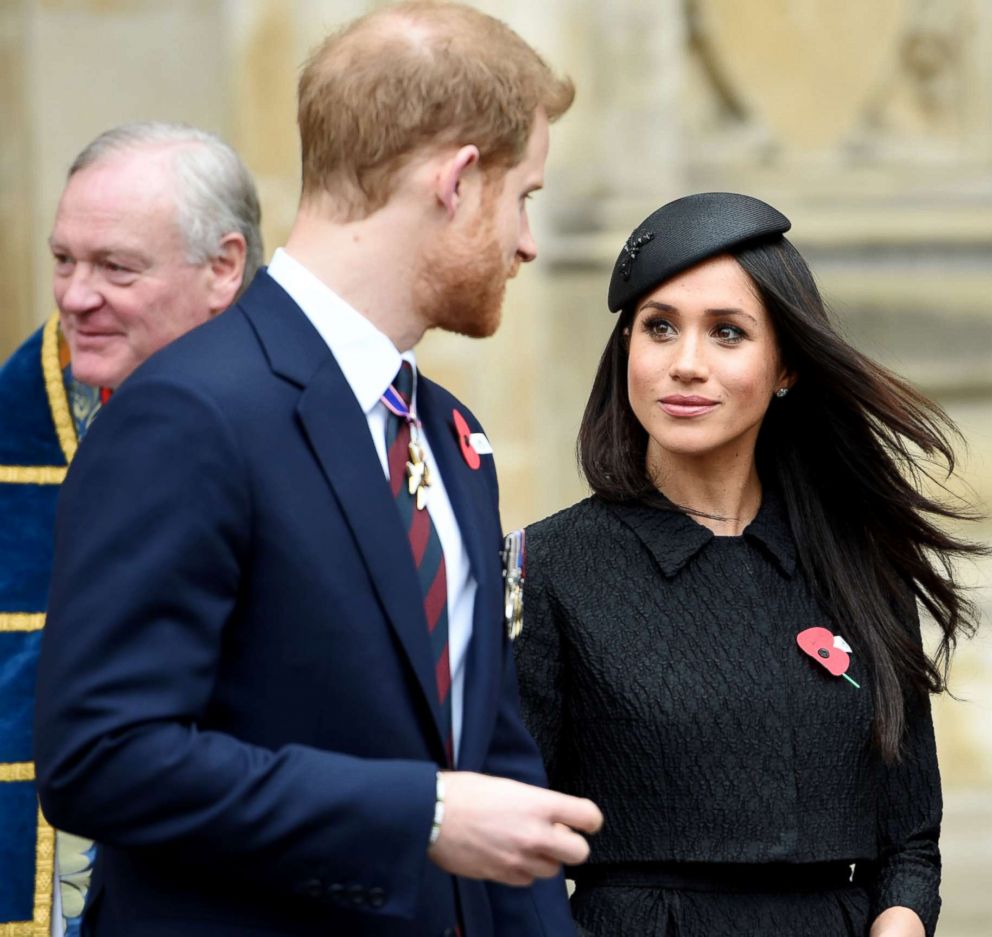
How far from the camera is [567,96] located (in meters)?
2.35

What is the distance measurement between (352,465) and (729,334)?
115 centimetres

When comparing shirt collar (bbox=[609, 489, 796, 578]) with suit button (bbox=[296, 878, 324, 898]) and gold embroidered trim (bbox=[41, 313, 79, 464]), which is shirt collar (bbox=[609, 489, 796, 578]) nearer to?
gold embroidered trim (bbox=[41, 313, 79, 464])

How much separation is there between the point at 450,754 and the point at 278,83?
13.9 ft

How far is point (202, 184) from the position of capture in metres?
3.31

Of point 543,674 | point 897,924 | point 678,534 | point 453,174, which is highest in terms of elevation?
point 453,174

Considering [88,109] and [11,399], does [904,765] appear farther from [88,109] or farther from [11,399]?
[88,109]

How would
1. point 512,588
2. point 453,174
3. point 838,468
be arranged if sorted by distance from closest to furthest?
point 453,174 < point 512,588 < point 838,468

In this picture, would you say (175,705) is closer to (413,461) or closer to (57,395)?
(413,461)

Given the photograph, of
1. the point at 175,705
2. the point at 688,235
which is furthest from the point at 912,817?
the point at 175,705

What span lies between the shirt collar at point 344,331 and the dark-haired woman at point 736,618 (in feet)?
2.99

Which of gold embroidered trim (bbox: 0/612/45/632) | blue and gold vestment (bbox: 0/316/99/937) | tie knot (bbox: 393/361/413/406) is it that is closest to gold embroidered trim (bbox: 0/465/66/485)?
blue and gold vestment (bbox: 0/316/99/937)

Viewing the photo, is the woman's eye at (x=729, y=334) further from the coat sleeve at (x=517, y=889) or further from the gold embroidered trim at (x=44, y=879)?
the gold embroidered trim at (x=44, y=879)

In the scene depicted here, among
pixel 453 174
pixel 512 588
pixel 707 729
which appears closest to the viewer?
pixel 453 174

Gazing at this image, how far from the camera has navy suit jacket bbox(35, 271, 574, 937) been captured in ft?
6.50
